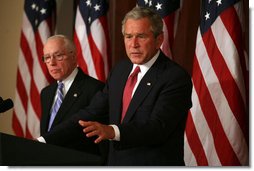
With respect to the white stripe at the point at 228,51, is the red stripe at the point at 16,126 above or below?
below

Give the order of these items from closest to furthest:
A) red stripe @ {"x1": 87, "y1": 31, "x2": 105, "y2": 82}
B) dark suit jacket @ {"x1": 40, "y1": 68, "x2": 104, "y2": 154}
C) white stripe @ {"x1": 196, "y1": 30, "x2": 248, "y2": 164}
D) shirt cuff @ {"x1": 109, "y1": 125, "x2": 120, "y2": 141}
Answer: shirt cuff @ {"x1": 109, "y1": 125, "x2": 120, "y2": 141} < dark suit jacket @ {"x1": 40, "y1": 68, "x2": 104, "y2": 154} < white stripe @ {"x1": 196, "y1": 30, "x2": 248, "y2": 164} < red stripe @ {"x1": 87, "y1": 31, "x2": 105, "y2": 82}

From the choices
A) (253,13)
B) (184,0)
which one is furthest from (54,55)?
(253,13)

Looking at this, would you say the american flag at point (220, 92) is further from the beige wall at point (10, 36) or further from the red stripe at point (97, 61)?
the beige wall at point (10, 36)

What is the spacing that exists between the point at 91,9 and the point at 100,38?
0.67 feet

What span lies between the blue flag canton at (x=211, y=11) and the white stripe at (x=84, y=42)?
80 centimetres

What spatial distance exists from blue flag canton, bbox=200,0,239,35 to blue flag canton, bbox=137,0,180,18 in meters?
0.23

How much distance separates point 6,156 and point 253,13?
2.64ft

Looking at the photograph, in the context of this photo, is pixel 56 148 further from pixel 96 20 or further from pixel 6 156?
pixel 96 20

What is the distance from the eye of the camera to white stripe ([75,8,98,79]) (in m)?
3.14

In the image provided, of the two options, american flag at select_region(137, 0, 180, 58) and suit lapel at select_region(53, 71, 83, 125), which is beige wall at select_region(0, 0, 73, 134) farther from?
american flag at select_region(137, 0, 180, 58)

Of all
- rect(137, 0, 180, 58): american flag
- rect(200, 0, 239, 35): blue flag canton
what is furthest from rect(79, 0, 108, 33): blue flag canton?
rect(200, 0, 239, 35): blue flag canton

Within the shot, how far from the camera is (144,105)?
5.99ft

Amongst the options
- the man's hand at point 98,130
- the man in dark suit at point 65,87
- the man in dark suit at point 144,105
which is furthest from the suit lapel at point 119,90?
the man in dark suit at point 65,87

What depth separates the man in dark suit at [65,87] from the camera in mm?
2387
